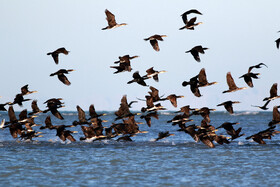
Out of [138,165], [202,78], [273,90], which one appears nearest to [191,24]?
[202,78]

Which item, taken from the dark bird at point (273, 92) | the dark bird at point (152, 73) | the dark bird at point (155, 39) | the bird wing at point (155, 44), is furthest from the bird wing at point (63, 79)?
the dark bird at point (273, 92)

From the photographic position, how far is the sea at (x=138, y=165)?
18875 mm

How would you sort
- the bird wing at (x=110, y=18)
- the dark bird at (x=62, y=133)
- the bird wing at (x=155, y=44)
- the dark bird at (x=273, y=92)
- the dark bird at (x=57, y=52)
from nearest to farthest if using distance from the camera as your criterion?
1. the dark bird at (x=273, y=92)
2. the bird wing at (x=110, y=18)
3. the dark bird at (x=57, y=52)
4. the bird wing at (x=155, y=44)
5. the dark bird at (x=62, y=133)

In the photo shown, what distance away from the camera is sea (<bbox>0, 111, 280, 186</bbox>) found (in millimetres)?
18875

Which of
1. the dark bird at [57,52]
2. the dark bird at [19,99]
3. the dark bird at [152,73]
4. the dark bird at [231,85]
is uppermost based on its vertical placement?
the dark bird at [57,52]

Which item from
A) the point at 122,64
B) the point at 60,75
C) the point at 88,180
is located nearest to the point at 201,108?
the point at 122,64

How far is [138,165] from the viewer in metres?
22.6

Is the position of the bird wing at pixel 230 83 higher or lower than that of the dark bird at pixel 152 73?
lower

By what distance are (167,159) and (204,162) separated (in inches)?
71.5

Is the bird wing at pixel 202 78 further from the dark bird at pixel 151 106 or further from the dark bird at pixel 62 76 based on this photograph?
the dark bird at pixel 62 76

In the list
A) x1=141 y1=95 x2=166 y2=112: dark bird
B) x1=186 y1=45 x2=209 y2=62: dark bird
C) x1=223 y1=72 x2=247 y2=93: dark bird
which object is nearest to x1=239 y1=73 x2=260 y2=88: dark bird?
x1=223 y1=72 x2=247 y2=93: dark bird

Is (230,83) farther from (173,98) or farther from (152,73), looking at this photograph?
(152,73)

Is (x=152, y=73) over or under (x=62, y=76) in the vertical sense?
under

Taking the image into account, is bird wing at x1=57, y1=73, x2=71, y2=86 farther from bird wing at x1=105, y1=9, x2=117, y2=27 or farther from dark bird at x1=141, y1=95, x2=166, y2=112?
dark bird at x1=141, y1=95, x2=166, y2=112
